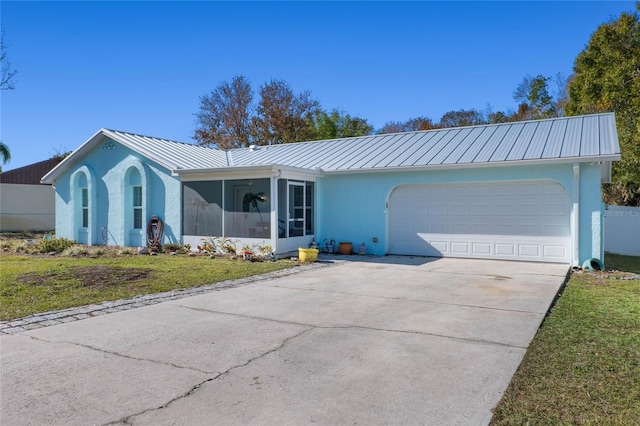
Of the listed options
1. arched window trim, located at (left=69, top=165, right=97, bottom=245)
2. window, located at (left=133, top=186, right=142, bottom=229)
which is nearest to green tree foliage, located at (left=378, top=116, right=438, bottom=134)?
window, located at (left=133, top=186, right=142, bottom=229)

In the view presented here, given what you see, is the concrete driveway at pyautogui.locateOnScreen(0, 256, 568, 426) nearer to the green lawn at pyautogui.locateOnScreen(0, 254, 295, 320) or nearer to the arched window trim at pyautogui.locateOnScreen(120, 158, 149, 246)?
the green lawn at pyautogui.locateOnScreen(0, 254, 295, 320)

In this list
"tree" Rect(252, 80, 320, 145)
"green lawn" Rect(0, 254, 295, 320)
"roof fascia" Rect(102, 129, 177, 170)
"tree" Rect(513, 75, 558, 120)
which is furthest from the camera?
"tree" Rect(252, 80, 320, 145)

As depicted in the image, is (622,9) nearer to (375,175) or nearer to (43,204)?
(375,175)

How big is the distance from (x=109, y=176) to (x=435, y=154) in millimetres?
11913

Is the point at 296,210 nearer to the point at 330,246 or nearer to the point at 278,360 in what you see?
the point at 330,246

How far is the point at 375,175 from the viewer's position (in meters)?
13.9

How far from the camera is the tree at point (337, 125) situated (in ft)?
115

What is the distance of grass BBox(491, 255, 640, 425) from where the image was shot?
320cm

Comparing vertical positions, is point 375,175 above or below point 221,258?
above

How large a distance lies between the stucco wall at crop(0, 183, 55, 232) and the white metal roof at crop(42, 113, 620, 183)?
12.2 metres

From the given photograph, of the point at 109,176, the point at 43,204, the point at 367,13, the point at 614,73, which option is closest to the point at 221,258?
the point at 109,176

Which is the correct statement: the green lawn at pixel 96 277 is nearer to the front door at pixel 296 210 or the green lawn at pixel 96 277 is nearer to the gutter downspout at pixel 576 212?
the front door at pixel 296 210

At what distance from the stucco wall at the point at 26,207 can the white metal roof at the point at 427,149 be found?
39.9 feet

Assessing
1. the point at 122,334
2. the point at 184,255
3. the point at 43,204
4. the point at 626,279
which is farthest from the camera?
the point at 43,204
